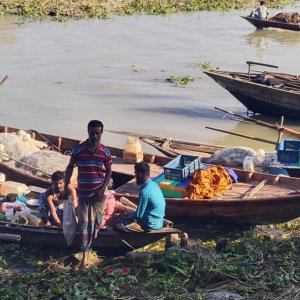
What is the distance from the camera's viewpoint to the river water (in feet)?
44.9

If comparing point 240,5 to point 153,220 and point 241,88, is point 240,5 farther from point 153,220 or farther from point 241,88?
point 153,220

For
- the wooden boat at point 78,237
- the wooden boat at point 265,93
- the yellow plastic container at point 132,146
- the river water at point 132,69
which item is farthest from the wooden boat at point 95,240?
the wooden boat at point 265,93

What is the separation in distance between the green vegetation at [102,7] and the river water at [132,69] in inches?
23.9

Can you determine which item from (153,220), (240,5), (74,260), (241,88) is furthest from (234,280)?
(240,5)

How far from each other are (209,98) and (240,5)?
52.6ft

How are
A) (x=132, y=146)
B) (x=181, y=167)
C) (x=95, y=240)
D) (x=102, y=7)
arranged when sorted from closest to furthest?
(x=95, y=240)
(x=181, y=167)
(x=132, y=146)
(x=102, y=7)

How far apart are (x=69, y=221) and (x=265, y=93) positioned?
732cm

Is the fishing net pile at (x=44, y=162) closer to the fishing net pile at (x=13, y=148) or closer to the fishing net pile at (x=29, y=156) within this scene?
the fishing net pile at (x=29, y=156)

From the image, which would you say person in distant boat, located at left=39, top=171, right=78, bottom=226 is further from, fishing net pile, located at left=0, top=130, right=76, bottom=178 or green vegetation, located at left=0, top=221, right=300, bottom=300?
fishing net pile, located at left=0, top=130, right=76, bottom=178

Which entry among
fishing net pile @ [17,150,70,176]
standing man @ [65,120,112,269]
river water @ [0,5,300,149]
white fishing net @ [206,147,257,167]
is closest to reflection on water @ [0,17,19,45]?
river water @ [0,5,300,149]

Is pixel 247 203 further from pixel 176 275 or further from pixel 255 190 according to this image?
pixel 176 275

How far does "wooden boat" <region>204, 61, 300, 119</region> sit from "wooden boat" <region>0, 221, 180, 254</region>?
663cm

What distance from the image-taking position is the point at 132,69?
1883cm

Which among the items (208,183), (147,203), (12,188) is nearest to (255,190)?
(208,183)
